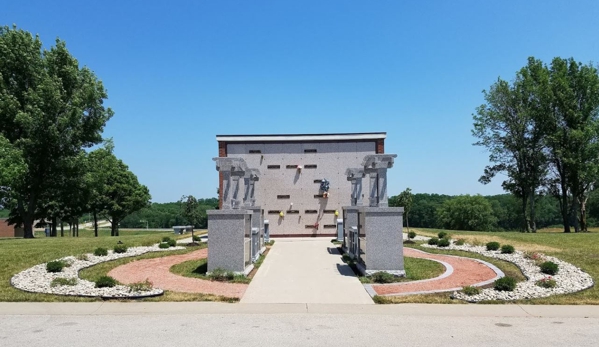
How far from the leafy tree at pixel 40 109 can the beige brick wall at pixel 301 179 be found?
10.8 meters

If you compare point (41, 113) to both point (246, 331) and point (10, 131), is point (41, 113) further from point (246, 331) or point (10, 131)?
point (246, 331)

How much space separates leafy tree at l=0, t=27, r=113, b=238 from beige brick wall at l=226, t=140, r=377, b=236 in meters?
10.8

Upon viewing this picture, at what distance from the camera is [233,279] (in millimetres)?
11547

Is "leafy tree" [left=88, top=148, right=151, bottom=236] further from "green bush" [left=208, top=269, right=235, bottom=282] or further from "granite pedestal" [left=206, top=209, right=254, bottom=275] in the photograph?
"green bush" [left=208, top=269, right=235, bottom=282]

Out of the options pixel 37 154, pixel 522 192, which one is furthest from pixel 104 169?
pixel 522 192

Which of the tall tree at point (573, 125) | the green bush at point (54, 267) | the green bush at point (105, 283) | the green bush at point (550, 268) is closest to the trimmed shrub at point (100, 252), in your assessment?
the green bush at point (54, 267)

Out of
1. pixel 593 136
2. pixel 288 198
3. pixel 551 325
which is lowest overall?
pixel 551 325

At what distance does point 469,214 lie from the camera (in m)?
69.4

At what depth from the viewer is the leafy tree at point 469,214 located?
68750mm

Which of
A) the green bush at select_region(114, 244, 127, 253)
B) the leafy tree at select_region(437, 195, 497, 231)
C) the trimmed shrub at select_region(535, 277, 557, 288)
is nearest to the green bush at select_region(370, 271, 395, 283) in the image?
the trimmed shrub at select_region(535, 277, 557, 288)

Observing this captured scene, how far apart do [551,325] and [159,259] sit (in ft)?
41.8

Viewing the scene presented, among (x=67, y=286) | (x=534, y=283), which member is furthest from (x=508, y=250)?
(x=67, y=286)

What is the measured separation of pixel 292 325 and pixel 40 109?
89.9 feet

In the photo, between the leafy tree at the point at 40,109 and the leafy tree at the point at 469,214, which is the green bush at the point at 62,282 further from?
the leafy tree at the point at 469,214
